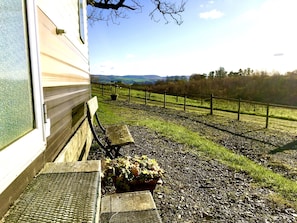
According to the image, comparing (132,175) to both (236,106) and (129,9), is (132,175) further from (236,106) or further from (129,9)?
(236,106)

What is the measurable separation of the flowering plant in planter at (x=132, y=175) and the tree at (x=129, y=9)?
22.9 ft

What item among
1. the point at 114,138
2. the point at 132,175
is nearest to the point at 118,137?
the point at 114,138

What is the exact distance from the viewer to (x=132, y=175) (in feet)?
9.57

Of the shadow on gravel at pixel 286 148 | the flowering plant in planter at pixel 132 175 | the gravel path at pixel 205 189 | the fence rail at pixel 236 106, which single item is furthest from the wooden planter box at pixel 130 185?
the fence rail at pixel 236 106

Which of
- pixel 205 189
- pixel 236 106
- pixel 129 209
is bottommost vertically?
pixel 236 106

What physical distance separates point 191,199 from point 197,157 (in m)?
1.99

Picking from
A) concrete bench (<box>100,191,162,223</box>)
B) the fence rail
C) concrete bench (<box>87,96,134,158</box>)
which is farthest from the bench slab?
the fence rail

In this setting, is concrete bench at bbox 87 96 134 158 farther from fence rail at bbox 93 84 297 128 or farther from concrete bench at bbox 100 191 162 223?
fence rail at bbox 93 84 297 128

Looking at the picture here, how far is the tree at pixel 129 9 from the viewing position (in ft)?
28.3

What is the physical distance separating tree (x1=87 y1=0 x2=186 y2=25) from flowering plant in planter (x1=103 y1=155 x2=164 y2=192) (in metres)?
6.99

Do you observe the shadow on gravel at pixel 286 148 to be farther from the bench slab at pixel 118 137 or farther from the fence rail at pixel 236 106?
the bench slab at pixel 118 137

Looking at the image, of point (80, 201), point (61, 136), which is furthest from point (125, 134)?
point (80, 201)

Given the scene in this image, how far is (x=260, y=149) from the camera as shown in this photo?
A: 706 cm

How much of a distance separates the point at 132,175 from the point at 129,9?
7.35 meters
